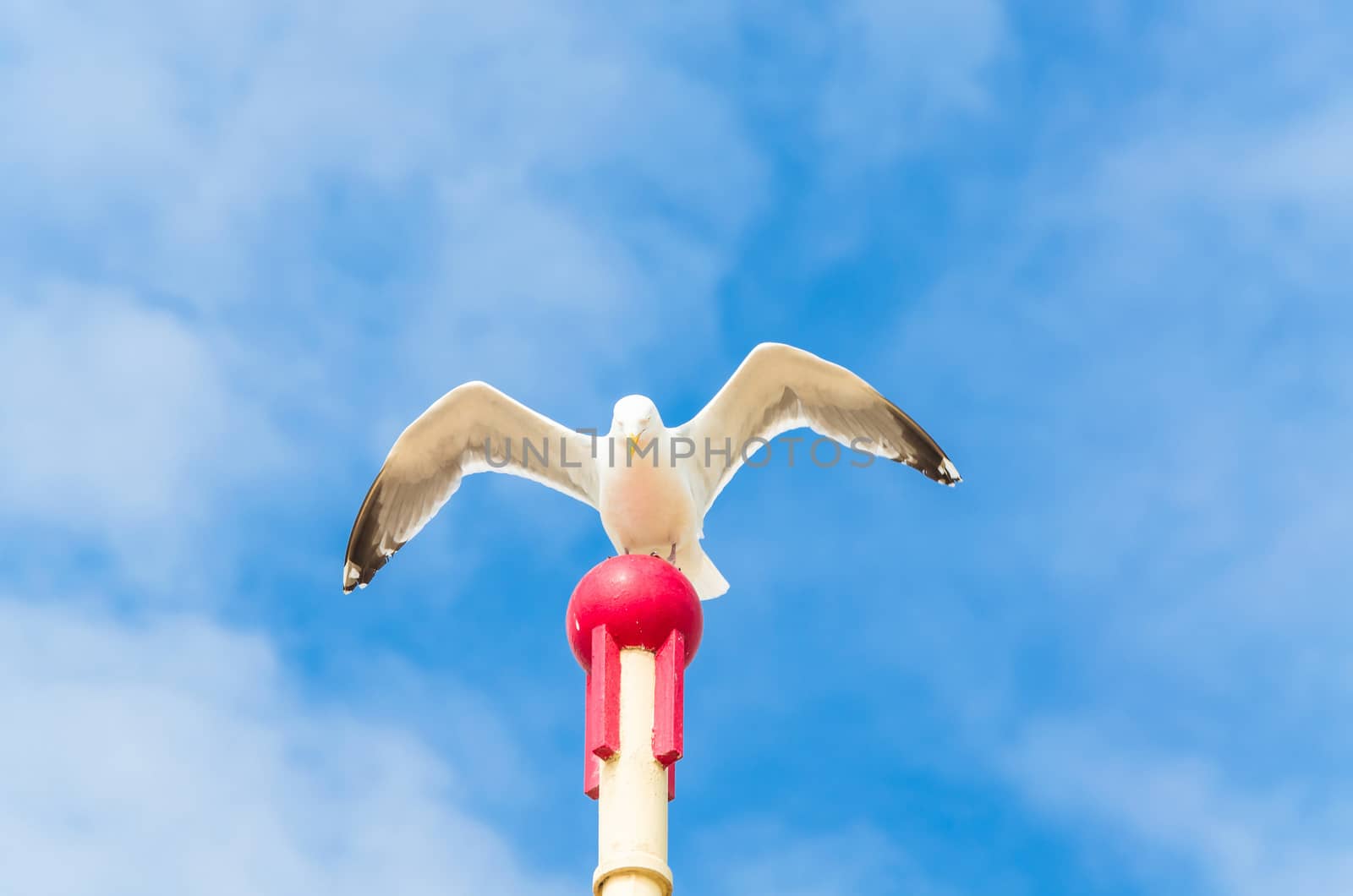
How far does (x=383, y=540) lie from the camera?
10094 millimetres

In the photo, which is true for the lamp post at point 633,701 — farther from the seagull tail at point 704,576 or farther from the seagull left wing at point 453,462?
the seagull left wing at point 453,462

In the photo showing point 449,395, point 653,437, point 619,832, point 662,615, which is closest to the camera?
point 619,832

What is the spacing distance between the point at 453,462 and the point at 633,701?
381cm

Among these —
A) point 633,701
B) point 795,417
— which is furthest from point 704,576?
point 633,701

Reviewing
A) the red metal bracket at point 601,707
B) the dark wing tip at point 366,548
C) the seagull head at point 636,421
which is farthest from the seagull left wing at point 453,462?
the red metal bracket at point 601,707

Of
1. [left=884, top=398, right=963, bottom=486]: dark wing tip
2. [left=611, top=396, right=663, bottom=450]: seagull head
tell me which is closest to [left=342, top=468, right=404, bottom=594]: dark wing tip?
[left=611, top=396, right=663, bottom=450]: seagull head

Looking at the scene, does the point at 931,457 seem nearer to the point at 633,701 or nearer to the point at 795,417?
the point at 795,417

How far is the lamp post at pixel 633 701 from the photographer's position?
6242 mm

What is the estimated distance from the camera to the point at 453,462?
10.2 m

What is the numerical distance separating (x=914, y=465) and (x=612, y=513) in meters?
1.97

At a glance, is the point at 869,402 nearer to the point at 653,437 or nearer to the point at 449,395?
the point at 653,437

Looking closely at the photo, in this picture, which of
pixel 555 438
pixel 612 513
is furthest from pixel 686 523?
pixel 555 438

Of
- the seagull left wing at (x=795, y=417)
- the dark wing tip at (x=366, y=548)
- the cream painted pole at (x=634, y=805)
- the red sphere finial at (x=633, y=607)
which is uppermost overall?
the seagull left wing at (x=795, y=417)

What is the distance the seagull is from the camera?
994cm
